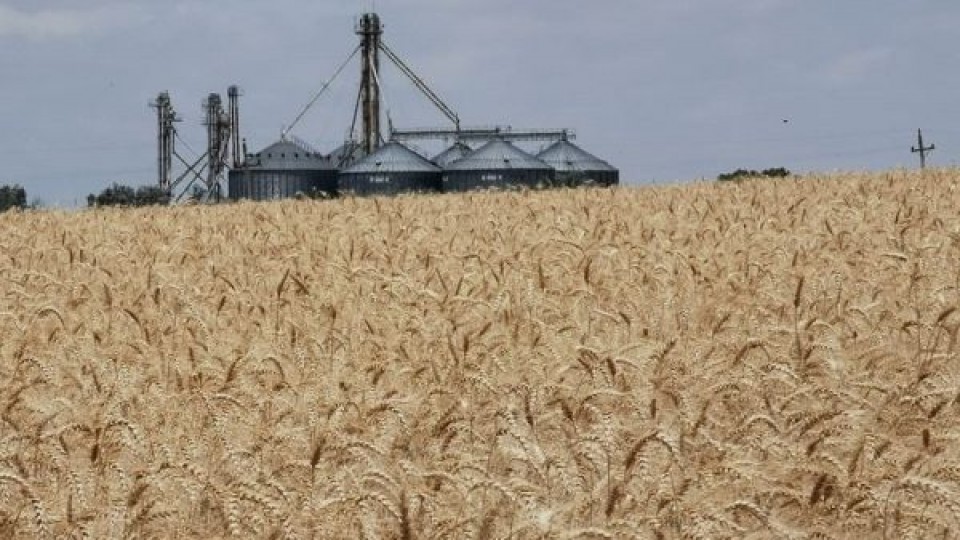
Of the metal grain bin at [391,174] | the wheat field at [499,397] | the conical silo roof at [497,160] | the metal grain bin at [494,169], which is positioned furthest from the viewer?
the conical silo roof at [497,160]

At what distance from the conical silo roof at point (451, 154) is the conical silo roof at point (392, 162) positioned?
832cm

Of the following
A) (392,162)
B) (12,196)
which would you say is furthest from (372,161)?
(12,196)

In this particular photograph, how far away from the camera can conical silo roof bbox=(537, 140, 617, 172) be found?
86125 millimetres

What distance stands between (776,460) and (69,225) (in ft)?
54.2

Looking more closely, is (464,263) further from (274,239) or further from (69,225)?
(69,225)

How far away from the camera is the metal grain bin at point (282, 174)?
8556 cm

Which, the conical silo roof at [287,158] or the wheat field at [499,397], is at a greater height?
the conical silo roof at [287,158]

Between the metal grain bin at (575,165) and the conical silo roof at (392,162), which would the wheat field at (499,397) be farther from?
the metal grain bin at (575,165)

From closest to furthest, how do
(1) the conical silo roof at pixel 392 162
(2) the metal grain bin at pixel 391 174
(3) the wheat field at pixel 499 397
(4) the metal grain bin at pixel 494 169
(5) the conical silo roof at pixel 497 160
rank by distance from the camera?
(3) the wheat field at pixel 499 397 < (2) the metal grain bin at pixel 391 174 < (4) the metal grain bin at pixel 494 169 < (1) the conical silo roof at pixel 392 162 < (5) the conical silo roof at pixel 497 160

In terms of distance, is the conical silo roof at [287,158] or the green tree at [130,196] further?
the green tree at [130,196]

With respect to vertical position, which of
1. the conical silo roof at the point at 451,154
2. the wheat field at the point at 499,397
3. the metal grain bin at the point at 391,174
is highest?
the conical silo roof at the point at 451,154

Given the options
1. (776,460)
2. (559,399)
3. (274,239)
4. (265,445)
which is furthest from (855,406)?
(274,239)

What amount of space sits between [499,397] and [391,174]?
241 ft

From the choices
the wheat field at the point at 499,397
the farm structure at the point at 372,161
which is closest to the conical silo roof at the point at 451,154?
the farm structure at the point at 372,161
